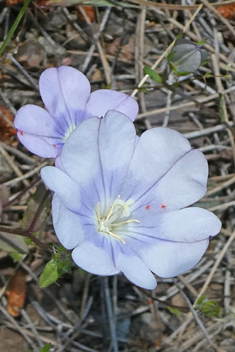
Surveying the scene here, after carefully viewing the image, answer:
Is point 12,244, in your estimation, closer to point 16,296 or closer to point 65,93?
point 16,296

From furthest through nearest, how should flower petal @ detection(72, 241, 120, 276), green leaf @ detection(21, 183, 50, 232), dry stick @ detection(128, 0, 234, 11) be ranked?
dry stick @ detection(128, 0, 234, 11), green leaf @ detection(21, 183, 50, 232), flower petal @ detection(72, 241, 120, 276)

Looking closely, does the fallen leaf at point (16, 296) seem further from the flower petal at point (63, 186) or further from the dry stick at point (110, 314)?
the flower petal at point (63, 186)

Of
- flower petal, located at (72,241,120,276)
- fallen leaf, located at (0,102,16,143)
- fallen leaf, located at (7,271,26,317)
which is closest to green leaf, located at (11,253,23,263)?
fallen leaf, located at (7,271,26,317)

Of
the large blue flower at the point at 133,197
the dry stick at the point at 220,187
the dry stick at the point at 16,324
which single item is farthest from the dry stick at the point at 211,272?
the large blue flower at the point at 133,197

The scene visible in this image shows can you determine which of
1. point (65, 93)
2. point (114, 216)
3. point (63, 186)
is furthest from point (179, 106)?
point (63, 186)

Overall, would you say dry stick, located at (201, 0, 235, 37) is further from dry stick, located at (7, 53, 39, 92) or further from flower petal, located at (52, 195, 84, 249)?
flower petal, located at (52, 195, 84, 249)

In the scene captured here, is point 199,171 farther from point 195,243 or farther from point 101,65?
point 101,65
